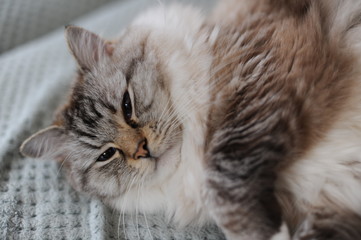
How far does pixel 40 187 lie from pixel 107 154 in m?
0.27

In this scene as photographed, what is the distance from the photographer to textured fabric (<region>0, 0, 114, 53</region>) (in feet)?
6.44

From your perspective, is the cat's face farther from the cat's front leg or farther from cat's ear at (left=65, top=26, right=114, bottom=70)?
the cat's front leg

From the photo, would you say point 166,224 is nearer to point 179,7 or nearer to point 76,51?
point 76,51

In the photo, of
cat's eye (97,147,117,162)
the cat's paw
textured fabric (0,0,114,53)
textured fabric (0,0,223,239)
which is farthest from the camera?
textured fabric (0,0,114,53)

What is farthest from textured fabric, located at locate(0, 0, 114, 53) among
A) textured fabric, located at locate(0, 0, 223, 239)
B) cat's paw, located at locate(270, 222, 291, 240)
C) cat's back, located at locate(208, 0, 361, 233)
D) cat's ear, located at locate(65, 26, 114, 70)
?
cat's paw, located at locate(270, 222, 291, 240)

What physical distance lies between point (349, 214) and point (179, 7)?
936 mm

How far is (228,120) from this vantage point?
102cm

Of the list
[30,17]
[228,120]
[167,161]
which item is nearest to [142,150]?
[167,161]

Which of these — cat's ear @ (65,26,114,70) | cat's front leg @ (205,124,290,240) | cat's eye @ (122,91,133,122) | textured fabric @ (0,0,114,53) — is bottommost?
cat's front leg @ (205,124,290,240)

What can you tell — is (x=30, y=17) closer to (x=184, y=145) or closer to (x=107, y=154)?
(x=107, y=154)

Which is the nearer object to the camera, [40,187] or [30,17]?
[40,187]

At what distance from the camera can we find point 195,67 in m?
1.15

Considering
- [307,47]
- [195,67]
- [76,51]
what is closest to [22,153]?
[76,51]

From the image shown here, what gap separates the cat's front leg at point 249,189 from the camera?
3.03 feet
